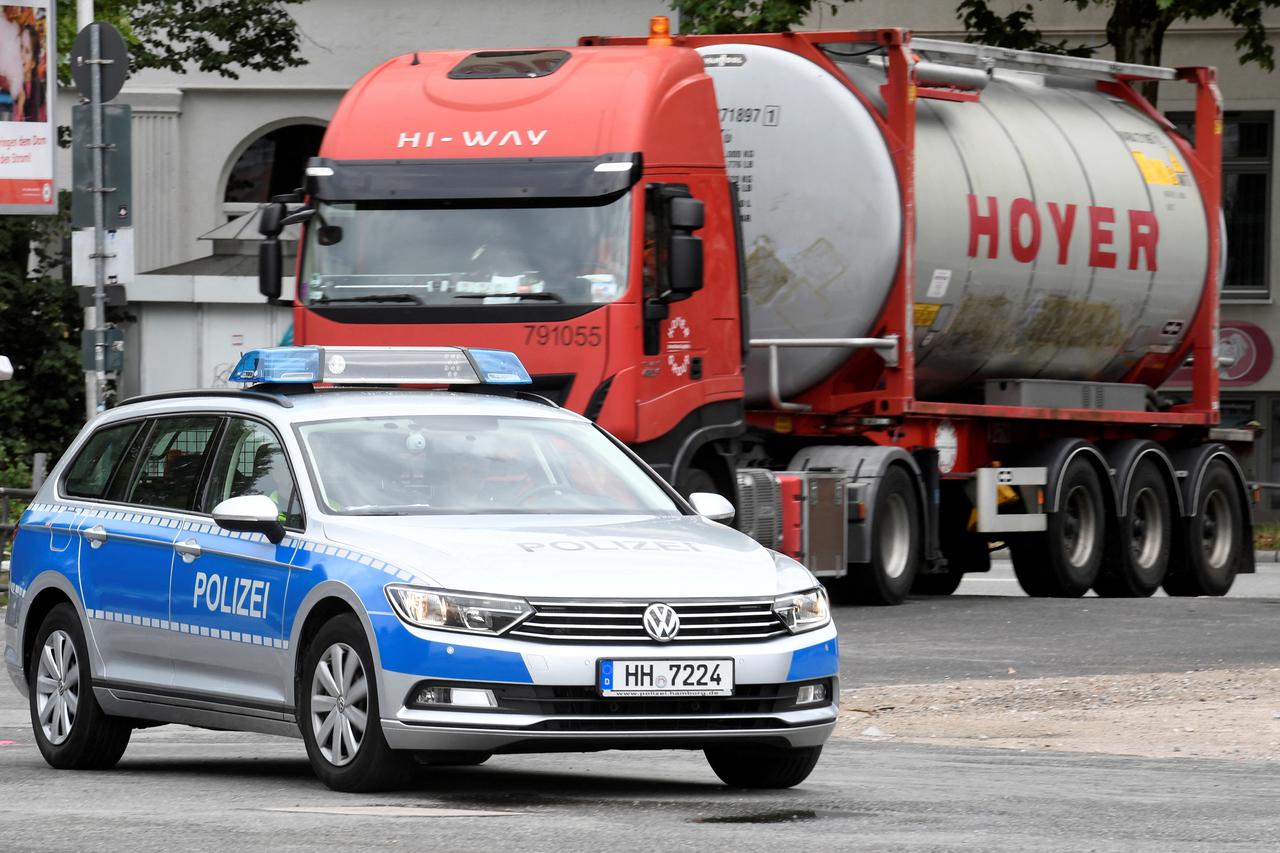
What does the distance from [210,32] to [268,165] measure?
4.81 meters

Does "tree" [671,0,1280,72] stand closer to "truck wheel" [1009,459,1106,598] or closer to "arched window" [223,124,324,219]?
"arched window" [223,124,324,219]

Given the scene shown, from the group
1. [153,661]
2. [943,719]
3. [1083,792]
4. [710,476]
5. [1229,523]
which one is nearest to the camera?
[1083,792]

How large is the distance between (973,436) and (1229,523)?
151 inches

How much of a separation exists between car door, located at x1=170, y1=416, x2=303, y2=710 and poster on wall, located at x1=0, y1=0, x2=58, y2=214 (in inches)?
588

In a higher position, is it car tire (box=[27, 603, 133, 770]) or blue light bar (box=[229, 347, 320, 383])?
blue light bar (box=[229, 347, 320, 383])

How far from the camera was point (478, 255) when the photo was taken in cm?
1727

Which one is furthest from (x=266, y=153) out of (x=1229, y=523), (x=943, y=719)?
(x=943, y=719)

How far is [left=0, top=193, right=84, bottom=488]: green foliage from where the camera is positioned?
1326 inches

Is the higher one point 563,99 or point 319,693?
point 563,99

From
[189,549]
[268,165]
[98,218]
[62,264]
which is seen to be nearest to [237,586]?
[189,549]

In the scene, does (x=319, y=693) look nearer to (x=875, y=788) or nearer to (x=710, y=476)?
(x=875, y=788)

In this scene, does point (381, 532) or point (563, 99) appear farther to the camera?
point (563, 99)

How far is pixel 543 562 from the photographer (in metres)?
9.07

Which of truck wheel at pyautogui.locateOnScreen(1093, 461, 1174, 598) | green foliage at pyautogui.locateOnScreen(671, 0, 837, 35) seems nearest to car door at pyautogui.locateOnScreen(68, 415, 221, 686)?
truck wheel at pyautogui.locateOnScreen(1093, 461, 1174, 598)
